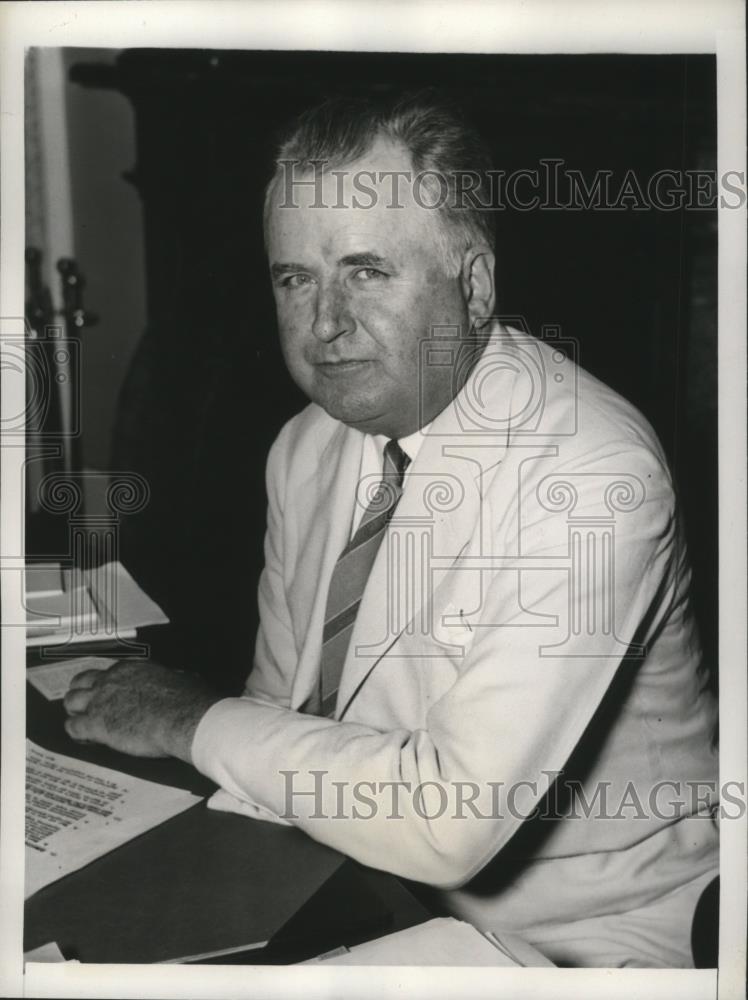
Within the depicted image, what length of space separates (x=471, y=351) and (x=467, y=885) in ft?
2.03

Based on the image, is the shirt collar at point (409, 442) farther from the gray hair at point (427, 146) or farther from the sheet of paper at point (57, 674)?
the sheet of paper at point (57, 674)

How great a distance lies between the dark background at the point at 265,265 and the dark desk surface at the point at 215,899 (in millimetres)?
255

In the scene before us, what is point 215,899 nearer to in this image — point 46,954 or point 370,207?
point 46,954

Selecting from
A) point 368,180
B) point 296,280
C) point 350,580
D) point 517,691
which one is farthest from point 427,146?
point 517,691

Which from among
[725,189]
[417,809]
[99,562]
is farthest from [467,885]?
[725,189]

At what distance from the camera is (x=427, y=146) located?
1.05 metres

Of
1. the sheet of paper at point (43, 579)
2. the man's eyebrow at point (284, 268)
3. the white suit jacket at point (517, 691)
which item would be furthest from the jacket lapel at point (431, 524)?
the sheet of paper at point (43, 579)

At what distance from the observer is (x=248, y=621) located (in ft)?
3.85

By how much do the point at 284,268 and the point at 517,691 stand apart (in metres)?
0.55

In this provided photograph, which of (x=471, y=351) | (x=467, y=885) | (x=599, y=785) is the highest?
(x=471, y=351)

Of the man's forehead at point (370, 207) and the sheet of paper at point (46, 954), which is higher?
the man's forehead at point (370, 207)

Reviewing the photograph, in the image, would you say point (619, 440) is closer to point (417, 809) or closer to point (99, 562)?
point (417, 809)

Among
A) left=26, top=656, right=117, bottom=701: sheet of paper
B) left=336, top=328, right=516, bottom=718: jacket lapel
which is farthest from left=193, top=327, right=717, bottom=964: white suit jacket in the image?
left=26, top=656, right=117, bottom=701: sheet of paper

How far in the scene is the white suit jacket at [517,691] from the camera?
3.29 ft
